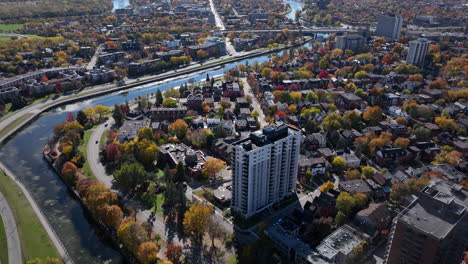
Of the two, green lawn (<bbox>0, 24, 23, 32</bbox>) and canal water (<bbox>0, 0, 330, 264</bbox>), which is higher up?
green lawn (<bbox>0, 24, 23, 32</bbox>)

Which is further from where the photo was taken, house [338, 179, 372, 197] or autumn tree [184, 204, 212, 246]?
house [338, 179, 372, 197]

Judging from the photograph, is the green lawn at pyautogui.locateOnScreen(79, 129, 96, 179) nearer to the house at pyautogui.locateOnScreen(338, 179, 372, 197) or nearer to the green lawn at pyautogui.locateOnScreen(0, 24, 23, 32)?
the house at pyautogui.locateOnScreen(338, 179, 372, 197)

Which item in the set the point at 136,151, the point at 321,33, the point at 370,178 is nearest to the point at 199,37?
the point at 321,33

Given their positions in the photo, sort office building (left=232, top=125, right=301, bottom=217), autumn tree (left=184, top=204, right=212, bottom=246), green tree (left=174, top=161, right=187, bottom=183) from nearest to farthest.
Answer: autumn tree (left=184, top=204, right=212, bottom=246)
office building (left=232, top=125, right=301, bottom=217)
green tree (left=174, top=161, right=187, bottom=183)

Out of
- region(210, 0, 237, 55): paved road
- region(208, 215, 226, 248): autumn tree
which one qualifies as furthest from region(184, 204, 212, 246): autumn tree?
region(210, 0, 237, 55): paved road

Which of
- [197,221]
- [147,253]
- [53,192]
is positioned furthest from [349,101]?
[53,192]

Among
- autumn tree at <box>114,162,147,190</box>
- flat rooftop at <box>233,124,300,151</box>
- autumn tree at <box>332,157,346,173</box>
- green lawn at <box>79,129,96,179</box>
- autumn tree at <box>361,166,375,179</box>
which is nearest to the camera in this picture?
flat rooftop at <box>233,124,300,151</box>

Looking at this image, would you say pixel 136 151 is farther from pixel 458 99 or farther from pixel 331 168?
pixel 458 99

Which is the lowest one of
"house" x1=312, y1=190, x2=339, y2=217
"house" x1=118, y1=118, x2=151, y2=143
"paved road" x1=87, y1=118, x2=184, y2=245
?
"paved road" x1=87, y1=118, x2=184, y2=245
